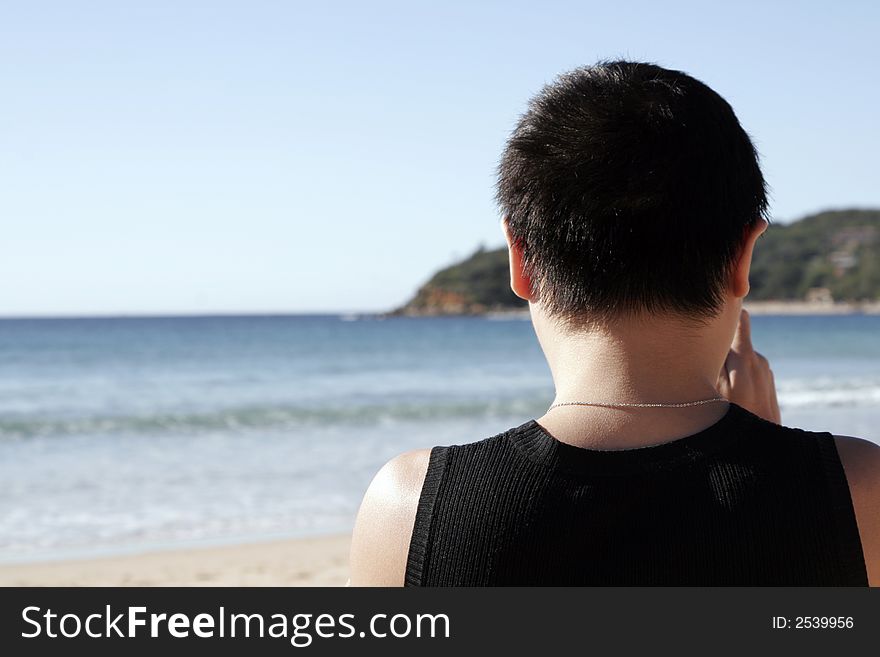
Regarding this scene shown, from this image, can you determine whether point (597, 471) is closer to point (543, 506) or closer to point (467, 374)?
point (543, 506)

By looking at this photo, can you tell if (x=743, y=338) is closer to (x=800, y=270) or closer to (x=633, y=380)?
(x=633, y=380)

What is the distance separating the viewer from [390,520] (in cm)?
104

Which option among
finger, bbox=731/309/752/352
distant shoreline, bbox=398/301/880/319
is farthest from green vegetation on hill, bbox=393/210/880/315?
finger, bbox=731/309/752/352

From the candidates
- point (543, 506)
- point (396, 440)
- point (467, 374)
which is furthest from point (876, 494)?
point (467, 374)

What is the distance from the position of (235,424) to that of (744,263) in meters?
15.1

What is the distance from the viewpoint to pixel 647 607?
0.98 meters

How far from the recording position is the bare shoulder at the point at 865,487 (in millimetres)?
978

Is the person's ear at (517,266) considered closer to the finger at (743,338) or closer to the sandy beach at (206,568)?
the finger at (743,338)

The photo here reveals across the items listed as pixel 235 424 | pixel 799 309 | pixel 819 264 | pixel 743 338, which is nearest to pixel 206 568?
pixel 743 338

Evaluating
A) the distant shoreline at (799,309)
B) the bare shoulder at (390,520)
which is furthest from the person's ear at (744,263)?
the distant shoreline at (799,309)

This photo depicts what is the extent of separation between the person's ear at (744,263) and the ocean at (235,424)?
23.5 feet

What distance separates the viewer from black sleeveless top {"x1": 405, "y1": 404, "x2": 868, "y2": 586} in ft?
3.19

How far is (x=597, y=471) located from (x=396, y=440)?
12.5m

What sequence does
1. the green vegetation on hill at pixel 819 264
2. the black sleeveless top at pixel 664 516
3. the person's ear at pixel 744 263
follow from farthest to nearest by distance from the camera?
1. the green vegetation on hill at pixel 819 264
2. the person's ear at pixel 744 263
3. the black sleeveless top at pixel 664 516
